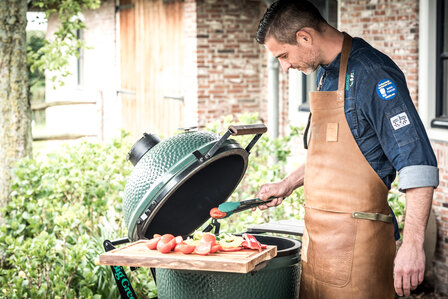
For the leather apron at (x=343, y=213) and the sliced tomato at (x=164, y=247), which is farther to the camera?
the leather apron at (x=343, y=213)

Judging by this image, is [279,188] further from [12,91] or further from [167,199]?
[12,91]

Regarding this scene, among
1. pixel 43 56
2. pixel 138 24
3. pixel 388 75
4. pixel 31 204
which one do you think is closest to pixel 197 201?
pixel 388 75

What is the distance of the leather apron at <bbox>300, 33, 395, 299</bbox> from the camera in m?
3.15

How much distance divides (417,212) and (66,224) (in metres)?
2.89

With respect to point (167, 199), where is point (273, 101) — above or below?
above

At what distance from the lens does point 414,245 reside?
291 cm

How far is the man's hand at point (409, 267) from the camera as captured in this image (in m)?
2.89

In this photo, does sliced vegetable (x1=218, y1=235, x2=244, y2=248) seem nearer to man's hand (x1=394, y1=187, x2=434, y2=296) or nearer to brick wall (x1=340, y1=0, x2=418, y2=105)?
→ man's hand (x1=394, y1=187, x2=434, y2=296)

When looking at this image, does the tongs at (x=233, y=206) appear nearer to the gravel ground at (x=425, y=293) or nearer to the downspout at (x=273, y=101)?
the gravel ground at (x=425, y=293)

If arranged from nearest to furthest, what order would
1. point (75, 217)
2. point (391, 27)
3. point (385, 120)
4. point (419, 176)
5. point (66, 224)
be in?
point (419, 176) → point (385, 120) → point (66, 224) → point (75, 217) → point (391, 27)

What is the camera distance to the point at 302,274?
11.2ft

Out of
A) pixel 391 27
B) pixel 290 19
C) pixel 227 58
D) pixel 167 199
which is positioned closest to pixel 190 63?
pixel 227 58

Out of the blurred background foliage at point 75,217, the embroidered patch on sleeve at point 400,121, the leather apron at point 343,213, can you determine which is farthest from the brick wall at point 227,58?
the embroidered patch on sleeve at point 400,121

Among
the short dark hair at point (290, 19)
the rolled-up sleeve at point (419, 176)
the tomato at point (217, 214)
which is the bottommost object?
the tomato at point (217, 214)
